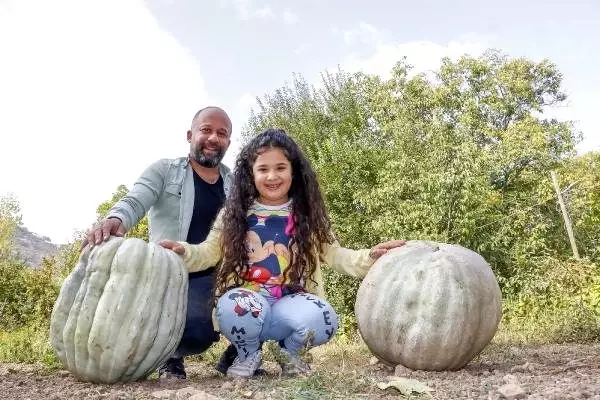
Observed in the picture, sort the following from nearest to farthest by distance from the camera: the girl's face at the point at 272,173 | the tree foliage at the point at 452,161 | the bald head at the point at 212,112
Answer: the girl's face at the point at 272,173, the bald head at the point at 212,112, the tree foliage at the point at 452,161

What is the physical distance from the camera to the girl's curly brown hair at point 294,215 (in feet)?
13.5

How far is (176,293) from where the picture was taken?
3.72 m

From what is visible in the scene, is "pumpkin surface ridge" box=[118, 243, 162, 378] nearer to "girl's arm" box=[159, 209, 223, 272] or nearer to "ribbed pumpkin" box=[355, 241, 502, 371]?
"girl's arm" box=[159, 209, 223, 272]

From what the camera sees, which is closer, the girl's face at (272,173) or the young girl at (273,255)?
the young girl at (273,255)

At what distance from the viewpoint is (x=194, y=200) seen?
15.8 ft

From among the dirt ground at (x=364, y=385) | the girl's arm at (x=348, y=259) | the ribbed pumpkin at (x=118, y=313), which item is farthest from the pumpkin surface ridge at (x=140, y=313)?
the girl's arm at (x=348, y=259)

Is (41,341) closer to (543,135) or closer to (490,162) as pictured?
(490,162)

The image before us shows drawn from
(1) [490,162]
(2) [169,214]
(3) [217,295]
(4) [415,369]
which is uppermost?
(1) [490,162]

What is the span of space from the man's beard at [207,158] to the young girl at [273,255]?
18.5 inches

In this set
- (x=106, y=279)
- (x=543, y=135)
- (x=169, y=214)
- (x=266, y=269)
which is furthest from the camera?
(x=543, y=135)

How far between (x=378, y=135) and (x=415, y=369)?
14.4 meters

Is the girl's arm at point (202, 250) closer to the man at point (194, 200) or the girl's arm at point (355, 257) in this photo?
the man at point (194, 200)

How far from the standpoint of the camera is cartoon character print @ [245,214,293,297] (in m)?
4.14

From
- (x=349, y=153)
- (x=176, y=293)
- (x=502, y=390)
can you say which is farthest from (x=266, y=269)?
(x=349, y=153)
